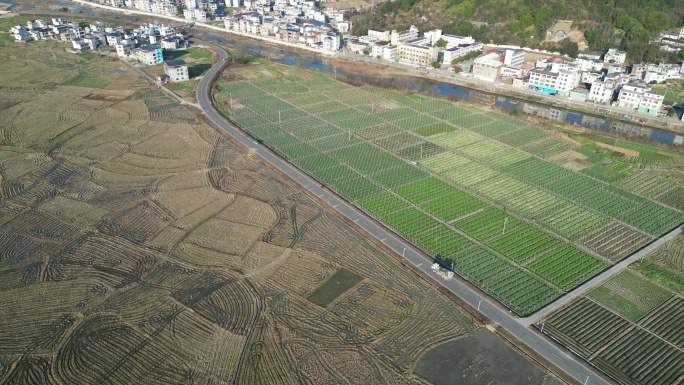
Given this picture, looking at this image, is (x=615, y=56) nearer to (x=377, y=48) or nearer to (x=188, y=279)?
(x=377, y=48)

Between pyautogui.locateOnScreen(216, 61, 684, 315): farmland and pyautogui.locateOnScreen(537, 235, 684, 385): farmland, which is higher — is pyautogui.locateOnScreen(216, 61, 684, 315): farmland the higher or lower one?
the higher one

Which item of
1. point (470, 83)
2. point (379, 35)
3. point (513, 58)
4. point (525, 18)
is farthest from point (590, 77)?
point (379, 35)

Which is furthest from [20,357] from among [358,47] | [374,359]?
[358,47]

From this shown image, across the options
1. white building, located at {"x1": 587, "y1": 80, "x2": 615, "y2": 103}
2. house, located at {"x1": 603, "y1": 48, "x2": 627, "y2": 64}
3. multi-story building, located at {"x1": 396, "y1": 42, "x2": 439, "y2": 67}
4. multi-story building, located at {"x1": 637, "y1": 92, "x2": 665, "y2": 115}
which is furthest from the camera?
multi-story building, located at {"x1": 396, "y1": 42, "x2": 439, "y2": 67}

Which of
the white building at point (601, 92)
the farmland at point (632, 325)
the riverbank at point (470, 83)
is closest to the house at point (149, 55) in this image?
the riverbank at point (470, 83)

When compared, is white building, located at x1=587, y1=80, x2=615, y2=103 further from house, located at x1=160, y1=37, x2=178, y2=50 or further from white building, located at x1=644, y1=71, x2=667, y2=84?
house, located at x1=160, y1=37, x2=178, y2=50

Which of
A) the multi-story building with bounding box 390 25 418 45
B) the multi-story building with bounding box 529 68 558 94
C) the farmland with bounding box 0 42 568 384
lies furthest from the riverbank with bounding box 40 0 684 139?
the farmland with bounding box 0 42 568 384

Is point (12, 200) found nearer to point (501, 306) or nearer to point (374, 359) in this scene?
point (374, 359)
